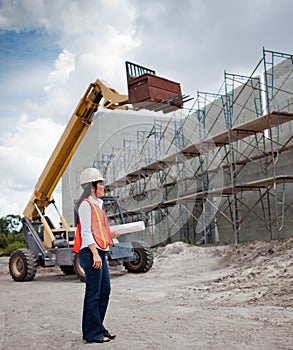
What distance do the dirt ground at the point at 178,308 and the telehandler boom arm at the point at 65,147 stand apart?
1.94 meters

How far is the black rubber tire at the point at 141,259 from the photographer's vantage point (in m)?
10.8

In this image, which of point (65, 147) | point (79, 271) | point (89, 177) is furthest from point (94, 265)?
point (65, 147)

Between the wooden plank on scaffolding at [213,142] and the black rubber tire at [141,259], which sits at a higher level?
the wooden plank on scaffolding at [213,142]

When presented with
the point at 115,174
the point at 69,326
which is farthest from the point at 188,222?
the point at 69,326

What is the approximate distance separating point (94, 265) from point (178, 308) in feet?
7.75

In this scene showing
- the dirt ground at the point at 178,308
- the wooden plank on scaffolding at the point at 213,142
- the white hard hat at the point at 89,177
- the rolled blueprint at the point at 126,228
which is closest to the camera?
the dirt ground at the point at 178,308

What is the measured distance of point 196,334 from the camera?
4.39 metres

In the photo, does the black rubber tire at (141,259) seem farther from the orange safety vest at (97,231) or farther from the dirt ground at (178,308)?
the orange safety vest at (97,231)

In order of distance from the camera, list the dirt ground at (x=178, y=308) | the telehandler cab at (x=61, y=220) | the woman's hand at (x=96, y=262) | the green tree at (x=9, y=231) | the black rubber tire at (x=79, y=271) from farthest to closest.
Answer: the green tree at (x=9, y=231)
the black rubber tire at (x=79, y=271)
the telehandler cab at (x=61, y=220)
the dirt ground at (x=178, y=308)
the woman's hand at (x=96, y=262)

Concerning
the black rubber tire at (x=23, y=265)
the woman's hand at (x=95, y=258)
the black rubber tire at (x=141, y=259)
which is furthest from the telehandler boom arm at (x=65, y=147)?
the woman's hand at (x=95, y=258)

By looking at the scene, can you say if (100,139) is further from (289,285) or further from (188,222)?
(289,285)

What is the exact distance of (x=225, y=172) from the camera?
16328 mm

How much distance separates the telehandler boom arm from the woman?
6.58 meters

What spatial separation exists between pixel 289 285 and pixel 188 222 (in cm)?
1119
